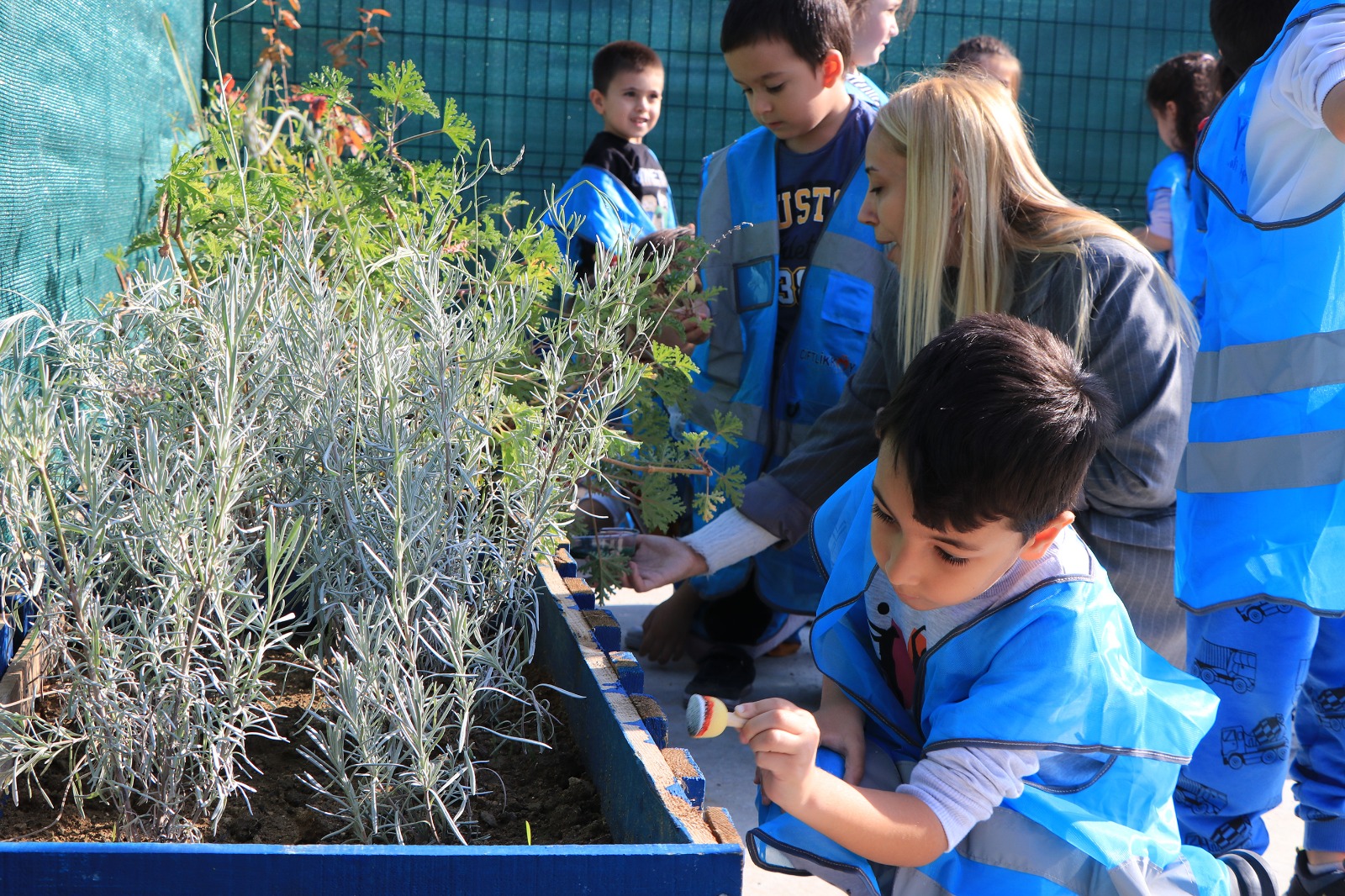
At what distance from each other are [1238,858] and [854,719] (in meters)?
0.81

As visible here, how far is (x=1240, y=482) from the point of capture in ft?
6.59

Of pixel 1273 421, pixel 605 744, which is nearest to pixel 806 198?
pixel 1273 421

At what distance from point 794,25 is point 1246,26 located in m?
1.08

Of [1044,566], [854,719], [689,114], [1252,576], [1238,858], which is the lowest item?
[1238,858]

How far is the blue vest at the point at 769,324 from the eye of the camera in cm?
300

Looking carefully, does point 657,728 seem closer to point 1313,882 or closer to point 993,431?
point 993,431

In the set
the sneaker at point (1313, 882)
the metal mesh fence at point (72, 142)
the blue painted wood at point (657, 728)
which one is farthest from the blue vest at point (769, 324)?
the blue painted wood at point (657, 728)

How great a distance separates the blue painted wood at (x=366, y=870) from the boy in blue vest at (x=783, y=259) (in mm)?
1953

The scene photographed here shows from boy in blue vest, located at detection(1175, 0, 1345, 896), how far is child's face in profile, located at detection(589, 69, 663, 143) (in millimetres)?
3346

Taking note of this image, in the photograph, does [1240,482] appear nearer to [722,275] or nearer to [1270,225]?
[1270,225]

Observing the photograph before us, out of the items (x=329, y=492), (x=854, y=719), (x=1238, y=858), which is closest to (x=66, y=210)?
(x=329, y=492)

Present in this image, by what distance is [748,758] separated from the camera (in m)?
2.90

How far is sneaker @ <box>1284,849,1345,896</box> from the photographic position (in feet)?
7.03

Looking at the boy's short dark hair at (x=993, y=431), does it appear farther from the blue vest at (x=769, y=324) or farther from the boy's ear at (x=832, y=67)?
the boy's ear at (x=832, y=67)
